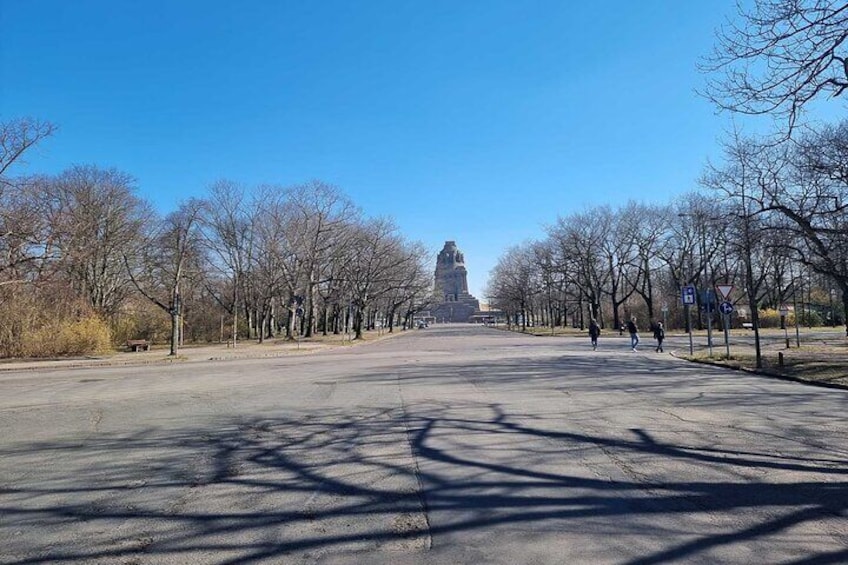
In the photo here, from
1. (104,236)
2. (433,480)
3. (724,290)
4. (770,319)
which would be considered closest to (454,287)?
(770,319)

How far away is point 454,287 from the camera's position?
161m

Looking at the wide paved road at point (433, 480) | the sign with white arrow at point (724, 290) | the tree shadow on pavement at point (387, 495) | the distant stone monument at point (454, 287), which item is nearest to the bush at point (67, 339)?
the wide paved road at point (433, 480)

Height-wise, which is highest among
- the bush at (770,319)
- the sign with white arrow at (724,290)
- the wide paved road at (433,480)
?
the sign with white arrow at (724,290)

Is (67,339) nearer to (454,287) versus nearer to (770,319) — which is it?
(770,319)

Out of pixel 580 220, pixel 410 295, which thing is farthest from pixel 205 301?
pixel 580 220

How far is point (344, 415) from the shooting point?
10.5 meters

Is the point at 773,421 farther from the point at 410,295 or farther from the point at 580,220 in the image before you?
the point at 410,295

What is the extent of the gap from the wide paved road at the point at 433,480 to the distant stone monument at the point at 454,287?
470 feet

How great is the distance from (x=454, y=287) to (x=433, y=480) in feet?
508

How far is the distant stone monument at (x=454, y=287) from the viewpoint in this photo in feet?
516

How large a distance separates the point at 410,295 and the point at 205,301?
1188 inches

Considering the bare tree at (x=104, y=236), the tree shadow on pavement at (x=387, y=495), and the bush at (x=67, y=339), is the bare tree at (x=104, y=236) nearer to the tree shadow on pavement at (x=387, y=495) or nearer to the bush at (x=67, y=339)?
the bush at (x=67, y=339)

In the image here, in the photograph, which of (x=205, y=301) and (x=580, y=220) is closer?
(x=205, y=301)

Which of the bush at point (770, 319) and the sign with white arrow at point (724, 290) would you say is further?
the bush at point (770, 319)
